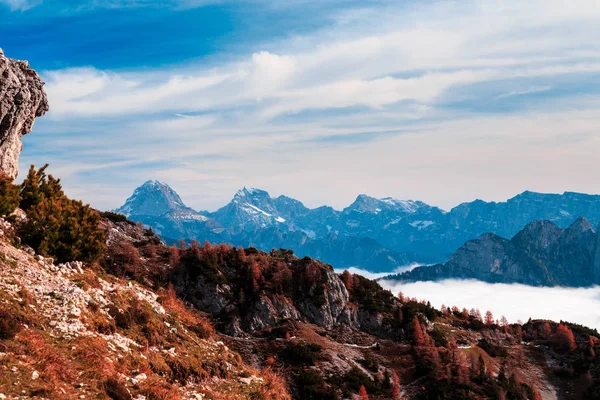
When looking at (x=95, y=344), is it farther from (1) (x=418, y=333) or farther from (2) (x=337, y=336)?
(1) (x=418, y=333)

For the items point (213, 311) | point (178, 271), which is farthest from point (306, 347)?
point (178, 271)

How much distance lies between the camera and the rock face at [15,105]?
198 ft

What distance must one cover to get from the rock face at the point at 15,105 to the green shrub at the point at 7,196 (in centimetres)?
1934

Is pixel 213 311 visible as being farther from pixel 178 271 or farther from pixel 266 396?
pixel 266 396

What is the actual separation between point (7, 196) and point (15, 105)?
90.5 ft

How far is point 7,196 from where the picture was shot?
41969 mm

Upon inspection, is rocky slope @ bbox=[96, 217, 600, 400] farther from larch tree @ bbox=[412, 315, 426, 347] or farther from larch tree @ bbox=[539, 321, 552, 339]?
larch tree @ bbox=[539, 321, 552, 339]

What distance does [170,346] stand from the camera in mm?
35750

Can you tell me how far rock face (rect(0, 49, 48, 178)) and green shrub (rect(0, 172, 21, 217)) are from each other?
19.3 metres

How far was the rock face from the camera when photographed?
60.4m

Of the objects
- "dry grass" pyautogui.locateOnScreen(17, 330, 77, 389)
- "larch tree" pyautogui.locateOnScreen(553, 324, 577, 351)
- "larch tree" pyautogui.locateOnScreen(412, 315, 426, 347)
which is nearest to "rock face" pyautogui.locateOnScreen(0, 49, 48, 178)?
"dry grass" pyautogui.locateOnScreen(17, 330, 77, 389)

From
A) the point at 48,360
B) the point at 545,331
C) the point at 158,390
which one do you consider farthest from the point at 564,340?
the point at 48,360

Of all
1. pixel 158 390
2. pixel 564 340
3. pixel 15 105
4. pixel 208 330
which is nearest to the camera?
pixel 158 390

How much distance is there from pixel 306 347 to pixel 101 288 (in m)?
64.6
